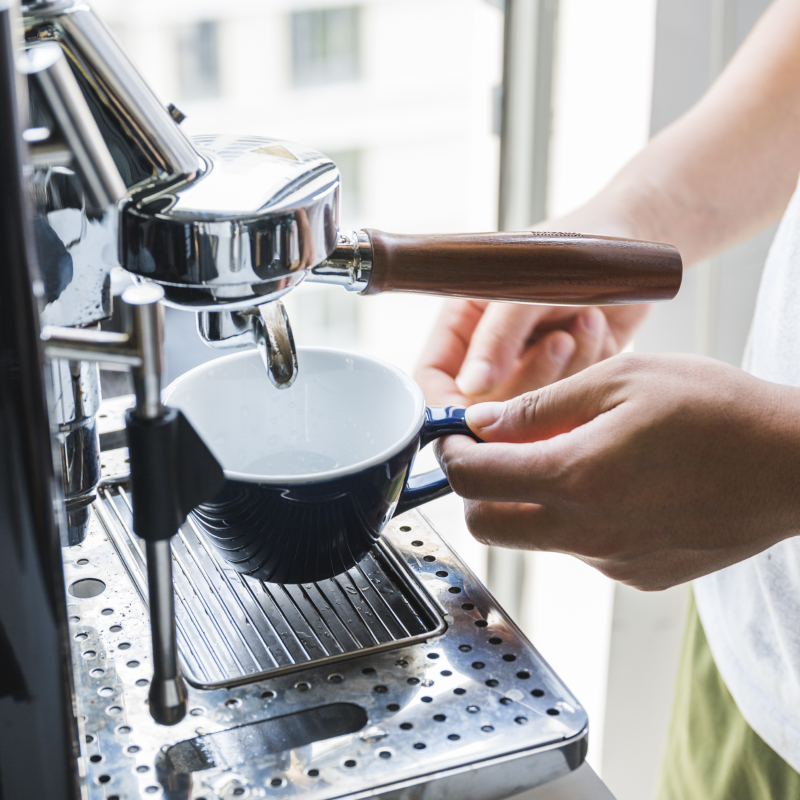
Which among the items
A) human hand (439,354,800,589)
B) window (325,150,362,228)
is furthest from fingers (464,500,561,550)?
window (325,150,362,228)

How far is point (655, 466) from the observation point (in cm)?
39

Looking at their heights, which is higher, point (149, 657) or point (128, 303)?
point (128, 303)

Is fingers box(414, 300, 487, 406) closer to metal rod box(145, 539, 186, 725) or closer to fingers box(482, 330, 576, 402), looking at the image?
fingers box(482, 330, 576, 402)

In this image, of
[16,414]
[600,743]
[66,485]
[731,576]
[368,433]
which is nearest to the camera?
[16,414]

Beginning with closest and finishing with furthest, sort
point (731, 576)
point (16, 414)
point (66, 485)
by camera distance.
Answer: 1. point (16, 414)
2. point (66, 485)
3. point (731, 576)

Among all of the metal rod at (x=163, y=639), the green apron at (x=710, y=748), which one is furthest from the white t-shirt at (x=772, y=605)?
the metal rod at (x=163, y=639)

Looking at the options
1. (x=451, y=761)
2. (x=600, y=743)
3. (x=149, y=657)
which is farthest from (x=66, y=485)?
(x=600, y=743)

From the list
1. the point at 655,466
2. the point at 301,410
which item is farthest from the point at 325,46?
the point at 655,466

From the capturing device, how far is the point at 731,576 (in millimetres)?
576

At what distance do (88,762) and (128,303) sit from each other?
0.17 metres

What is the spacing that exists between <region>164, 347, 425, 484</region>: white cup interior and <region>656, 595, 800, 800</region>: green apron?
309 mm

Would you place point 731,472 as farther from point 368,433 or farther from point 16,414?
point 16,414

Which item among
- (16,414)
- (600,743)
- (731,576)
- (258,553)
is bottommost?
(600,743)

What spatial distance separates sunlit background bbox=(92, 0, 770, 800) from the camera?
0.91 metres
